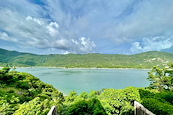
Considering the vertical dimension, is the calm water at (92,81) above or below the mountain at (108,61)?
below

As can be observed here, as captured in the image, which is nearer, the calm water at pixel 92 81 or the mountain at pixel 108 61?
the calm water at pixel 92 81

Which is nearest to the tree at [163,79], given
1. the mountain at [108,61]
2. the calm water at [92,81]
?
the calm water at [92,81]

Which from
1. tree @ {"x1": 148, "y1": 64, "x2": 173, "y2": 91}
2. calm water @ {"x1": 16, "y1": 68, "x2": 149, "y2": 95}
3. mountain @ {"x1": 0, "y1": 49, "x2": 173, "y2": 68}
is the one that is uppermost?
mountain @ {"x1": 0, "y1": 49, "x2": 173, "y2": 68}

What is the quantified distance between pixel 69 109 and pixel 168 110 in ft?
15.4

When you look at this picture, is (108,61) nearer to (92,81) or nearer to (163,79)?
(92,81)

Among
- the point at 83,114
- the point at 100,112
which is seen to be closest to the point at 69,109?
the point at 83,114

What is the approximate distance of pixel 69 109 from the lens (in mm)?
5570

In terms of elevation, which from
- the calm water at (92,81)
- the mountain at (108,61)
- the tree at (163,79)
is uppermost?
the mountain at (108,61)

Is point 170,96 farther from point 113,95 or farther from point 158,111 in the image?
point 113,95

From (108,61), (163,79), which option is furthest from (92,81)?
(108,61)

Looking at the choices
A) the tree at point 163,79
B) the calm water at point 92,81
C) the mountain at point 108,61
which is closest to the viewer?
the tree at point 163,79

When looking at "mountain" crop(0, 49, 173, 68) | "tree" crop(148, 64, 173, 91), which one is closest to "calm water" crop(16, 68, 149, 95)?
"tree" crop(148, 64, 173, 91)

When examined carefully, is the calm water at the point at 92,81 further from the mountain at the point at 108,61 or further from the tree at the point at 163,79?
the mountain at the point at 108,61

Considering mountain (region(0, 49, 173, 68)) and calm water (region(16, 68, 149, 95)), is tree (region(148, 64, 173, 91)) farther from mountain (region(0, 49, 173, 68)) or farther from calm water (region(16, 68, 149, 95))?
mountain (region(0, 49, 173, 68))
